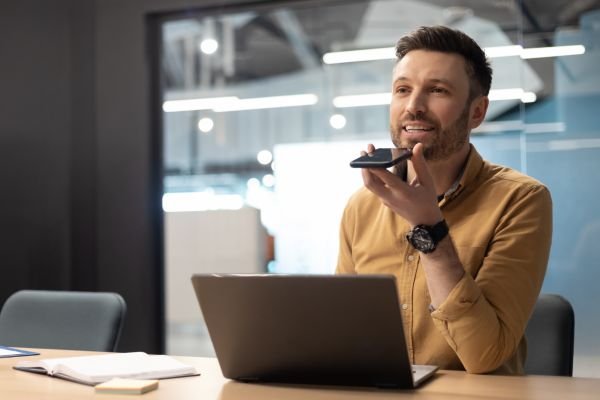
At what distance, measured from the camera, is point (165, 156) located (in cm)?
480

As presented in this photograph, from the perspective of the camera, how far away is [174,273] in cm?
486

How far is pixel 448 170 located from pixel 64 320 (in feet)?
4.38

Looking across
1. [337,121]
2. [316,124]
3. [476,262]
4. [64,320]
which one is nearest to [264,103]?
[316,124]

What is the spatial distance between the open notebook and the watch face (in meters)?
0.55

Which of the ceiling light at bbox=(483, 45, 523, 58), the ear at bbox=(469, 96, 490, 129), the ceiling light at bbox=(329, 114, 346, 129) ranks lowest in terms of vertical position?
the ear at bbox=(469, 96, 490, 129)

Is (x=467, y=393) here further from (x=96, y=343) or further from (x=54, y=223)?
(x=54, y=223)

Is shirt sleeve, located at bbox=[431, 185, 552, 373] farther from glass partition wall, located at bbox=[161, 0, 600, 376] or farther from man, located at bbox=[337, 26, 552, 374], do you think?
glass partition wall, located at bbox=[161, 0, 600, 376]

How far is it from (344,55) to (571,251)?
2422mm

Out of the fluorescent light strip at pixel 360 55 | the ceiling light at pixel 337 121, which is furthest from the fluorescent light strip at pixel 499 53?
the ceiling light at pixel 337 121

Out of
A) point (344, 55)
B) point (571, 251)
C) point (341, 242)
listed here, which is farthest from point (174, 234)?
point (341, 242)

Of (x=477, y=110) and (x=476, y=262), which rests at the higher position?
(x=477, y=110)

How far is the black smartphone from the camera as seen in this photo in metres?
1.64

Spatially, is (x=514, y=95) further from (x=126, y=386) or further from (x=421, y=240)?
(x=126, y=386)

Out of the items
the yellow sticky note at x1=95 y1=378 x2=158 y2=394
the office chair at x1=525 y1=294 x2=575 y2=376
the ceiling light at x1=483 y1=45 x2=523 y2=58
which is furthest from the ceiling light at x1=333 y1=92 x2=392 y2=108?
the yellow sticky note at x1=95 y1=378 x2=158 y2=394
